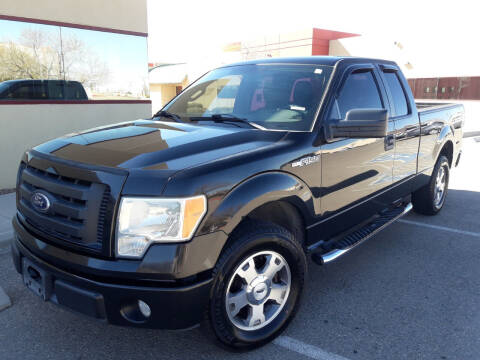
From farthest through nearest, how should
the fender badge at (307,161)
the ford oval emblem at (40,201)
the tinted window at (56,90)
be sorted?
the tinted window at (56,90) → the fender badge at (307,161) → the ford oval emblem at (40,201)

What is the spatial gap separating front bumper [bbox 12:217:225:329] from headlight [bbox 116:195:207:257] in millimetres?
186

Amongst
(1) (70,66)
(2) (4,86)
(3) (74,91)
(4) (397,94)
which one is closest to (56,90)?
(3) (74,91)

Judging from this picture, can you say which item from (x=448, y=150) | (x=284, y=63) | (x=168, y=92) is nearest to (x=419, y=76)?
(x=168, y=92)

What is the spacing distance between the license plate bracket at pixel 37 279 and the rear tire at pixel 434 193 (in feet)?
14.9

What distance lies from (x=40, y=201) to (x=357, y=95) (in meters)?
2.70

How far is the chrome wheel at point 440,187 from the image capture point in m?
5.56

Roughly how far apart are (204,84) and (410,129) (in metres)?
2.22

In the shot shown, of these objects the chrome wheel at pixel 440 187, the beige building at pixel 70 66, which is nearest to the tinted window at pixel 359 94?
the chrome wheel at pixel 440 187

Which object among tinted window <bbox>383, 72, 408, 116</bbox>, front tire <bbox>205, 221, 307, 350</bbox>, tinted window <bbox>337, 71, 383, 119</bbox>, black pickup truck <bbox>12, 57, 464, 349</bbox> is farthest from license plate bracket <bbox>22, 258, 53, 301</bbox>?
tinted window <bbox>383, 72, 408, 116</bbox>

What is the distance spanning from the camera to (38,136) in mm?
6953

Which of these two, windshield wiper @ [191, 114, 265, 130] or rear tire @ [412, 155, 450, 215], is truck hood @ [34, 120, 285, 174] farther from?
rear tire @ [412, 155, 450, 215]

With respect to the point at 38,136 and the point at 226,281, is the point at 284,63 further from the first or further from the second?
the point at 38,136

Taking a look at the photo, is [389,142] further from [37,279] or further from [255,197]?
[37,279]

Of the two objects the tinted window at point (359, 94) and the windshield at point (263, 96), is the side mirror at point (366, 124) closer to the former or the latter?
the windshield at point (263, 96)
